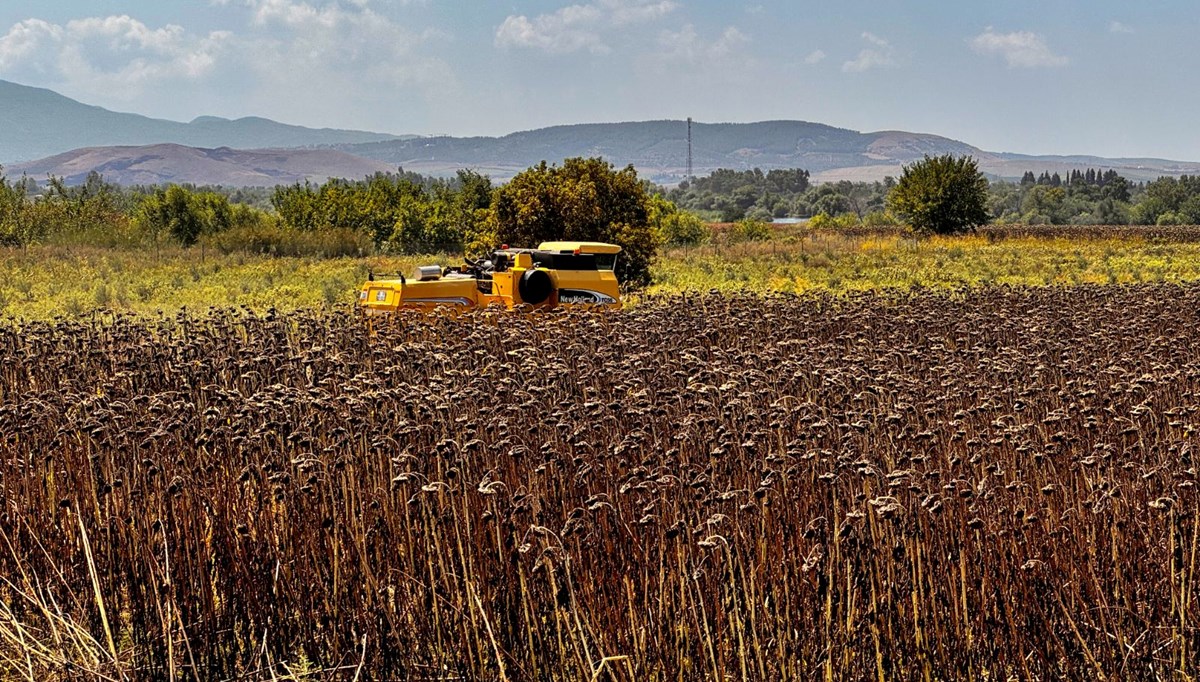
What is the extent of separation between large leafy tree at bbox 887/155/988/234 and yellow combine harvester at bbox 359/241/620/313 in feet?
146

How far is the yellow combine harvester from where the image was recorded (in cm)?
1491

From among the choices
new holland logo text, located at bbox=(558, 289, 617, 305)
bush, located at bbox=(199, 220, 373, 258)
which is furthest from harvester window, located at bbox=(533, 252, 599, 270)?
bush, located at bbox=(199, 220, 373, 258)

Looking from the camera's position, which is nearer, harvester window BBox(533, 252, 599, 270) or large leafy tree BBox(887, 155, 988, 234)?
harvester window BBox(533, 252, 599, 270)

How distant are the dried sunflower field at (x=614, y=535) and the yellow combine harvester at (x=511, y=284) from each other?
6.25m

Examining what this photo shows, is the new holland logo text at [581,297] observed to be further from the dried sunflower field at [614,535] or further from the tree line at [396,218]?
the tree line at [396,218]

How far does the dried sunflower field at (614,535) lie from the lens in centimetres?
488

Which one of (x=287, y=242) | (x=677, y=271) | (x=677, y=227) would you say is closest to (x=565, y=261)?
(x=677, y=271)

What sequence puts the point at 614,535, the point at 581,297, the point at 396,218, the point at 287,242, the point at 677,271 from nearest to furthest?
the point at 614,535 < the point at 581,297 < the point at 677,271 < the point at 287,242 < the point at 396,218

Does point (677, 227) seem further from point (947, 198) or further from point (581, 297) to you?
point (581, 297)

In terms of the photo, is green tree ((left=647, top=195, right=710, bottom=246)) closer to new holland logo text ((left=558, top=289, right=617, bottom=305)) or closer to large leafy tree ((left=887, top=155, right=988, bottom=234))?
large leafy tree ((left=887, top=155, right=988, bottom=234))

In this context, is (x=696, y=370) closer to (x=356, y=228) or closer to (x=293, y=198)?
(x=356, y=228)

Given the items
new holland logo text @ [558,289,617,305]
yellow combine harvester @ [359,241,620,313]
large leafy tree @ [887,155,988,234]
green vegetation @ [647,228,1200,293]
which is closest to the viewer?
yellow combine harvester @ [359,241,620,313]

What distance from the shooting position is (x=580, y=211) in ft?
86.5

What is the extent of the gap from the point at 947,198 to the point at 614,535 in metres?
55.3
